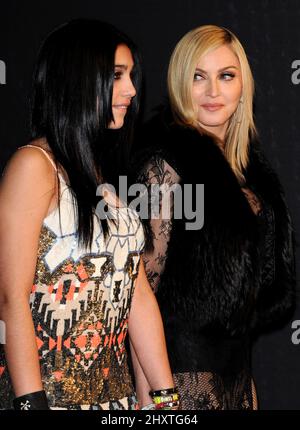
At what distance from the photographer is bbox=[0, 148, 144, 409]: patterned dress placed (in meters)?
2.21

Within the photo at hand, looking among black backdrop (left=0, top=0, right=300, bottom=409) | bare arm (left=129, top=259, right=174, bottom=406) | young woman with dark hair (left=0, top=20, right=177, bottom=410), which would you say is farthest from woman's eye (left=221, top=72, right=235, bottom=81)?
bare arm (left=129, top=259, right=174, bottom=406)

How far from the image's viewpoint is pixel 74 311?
7.34ft

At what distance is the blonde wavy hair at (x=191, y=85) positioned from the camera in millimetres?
3102

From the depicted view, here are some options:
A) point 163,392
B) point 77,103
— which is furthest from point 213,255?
point 77,103

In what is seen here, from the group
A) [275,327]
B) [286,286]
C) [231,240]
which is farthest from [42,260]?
[275,327]

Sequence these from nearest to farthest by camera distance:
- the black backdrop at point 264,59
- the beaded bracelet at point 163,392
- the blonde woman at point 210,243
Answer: the beaded bracelet at point 163,392
the blonde woman at point 210,243
the black backdrop at point 264,59

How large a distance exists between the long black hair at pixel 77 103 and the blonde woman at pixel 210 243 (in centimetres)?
61

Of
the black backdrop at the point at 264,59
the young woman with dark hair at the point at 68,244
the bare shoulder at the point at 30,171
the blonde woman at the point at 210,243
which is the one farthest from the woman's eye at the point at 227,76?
the bare shoulder at the point at 30,171

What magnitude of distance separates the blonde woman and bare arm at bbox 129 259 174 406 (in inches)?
10.0

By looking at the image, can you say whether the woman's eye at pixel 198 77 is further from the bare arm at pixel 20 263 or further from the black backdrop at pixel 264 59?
the bare arm at pixel 20 263

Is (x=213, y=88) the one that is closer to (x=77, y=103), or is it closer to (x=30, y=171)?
(x=77, y=103)

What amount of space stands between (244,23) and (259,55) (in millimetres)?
155

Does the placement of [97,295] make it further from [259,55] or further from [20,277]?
[259,55]

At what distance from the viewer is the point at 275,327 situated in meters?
3.72
